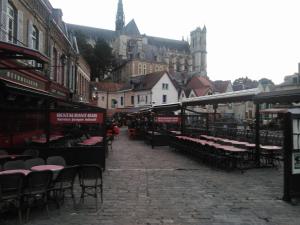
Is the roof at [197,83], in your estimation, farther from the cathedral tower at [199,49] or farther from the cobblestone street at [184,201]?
the cobblestone street at [184,201]

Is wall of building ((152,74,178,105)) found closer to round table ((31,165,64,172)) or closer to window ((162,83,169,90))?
window ((162,83,169,90))

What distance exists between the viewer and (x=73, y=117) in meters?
10.6

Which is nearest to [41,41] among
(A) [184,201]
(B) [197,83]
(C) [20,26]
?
(C) [20,26]

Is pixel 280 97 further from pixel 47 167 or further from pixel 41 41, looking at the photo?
pixel 41 41

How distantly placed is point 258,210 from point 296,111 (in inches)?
98.6

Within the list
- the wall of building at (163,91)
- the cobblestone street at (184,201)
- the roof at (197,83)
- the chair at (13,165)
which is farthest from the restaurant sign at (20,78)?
the roof at (197,83)

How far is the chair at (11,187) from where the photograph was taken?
575cm

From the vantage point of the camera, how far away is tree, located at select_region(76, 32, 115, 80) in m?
69.4

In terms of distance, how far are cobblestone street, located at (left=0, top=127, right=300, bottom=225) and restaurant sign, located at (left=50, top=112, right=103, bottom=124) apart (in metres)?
1.83

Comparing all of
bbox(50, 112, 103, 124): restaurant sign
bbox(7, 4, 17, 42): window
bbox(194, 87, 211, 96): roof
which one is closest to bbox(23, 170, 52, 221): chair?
bbox(50, 112, 103, 124): restaurant sign

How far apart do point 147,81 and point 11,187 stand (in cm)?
5761

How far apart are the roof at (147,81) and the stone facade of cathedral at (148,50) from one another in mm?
18912

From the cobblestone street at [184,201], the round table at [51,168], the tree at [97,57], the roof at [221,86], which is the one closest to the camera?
the cobblestone street at [184,201]

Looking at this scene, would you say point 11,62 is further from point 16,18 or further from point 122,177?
point 122,177
